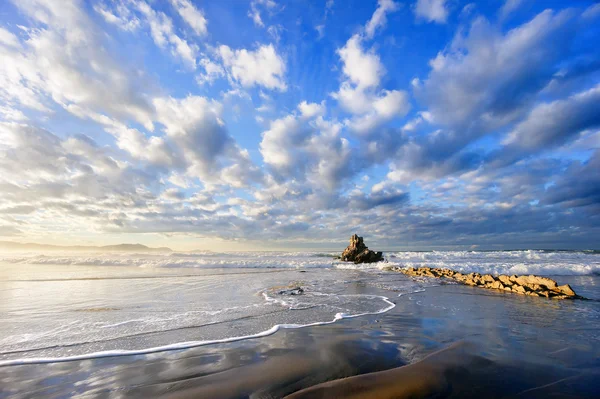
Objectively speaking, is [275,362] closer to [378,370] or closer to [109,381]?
[378,370]

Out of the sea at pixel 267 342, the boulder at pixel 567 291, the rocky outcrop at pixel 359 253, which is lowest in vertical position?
the sea at pixel 267 342

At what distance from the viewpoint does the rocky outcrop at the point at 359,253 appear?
31.0 metres

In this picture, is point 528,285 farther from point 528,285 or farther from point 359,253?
point 359,253

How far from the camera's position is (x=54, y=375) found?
3.52 m

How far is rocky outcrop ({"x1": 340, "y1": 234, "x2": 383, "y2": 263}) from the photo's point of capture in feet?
102

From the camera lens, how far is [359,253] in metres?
32.1

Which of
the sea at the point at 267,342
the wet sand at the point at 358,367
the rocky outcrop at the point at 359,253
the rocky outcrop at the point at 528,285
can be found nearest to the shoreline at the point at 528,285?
the rocky outcrop at the point at 528,285

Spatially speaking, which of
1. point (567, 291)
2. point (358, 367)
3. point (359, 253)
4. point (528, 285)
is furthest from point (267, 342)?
point (359, 253)

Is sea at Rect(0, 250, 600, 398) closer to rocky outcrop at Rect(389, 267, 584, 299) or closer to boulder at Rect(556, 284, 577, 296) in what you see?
boulder at Rect(556, 284, 577, 296)

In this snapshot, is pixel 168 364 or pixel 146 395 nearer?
pixel 146 395

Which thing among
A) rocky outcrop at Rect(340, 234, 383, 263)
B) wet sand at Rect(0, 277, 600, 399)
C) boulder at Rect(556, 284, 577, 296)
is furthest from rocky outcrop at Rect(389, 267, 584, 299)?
rocky outcrop at Rect(340, 234, 383, 263)

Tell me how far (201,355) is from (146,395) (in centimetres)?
119

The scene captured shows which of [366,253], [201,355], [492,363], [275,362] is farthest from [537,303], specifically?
[366,253]

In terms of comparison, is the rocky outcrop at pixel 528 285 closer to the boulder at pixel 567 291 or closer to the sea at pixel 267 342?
the boulder at pixel 567 291
